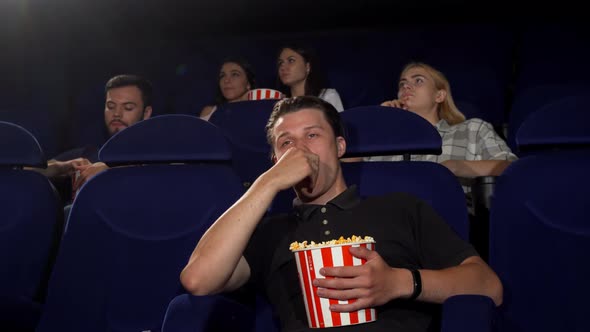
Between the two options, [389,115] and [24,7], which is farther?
[24,7]

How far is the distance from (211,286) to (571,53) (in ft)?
8.24

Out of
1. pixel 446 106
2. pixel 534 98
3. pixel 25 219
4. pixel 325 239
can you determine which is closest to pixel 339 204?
pixel 325 239

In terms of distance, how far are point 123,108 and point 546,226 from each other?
1.64 meters

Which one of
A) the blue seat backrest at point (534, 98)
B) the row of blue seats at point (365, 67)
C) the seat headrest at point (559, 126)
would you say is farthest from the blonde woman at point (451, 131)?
the seat headrest at point (559, 126)

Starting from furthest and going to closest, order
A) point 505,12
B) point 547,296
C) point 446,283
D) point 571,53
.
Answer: point 505,12, point 571,53, point 547,296, point 446,283

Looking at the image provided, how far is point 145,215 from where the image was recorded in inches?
62.4

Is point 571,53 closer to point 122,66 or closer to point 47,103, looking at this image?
point 122,66

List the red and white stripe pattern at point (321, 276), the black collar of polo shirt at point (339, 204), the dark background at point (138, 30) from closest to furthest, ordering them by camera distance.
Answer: the red and white stripe pattern at point (321, 276), the black collar of polo shirt at point (339, 204), the dark background at point (138, 30)

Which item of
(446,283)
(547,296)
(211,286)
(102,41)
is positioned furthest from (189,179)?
(102,41)

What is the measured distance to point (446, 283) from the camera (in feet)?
3.95

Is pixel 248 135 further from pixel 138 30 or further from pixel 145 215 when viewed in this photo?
pixel 138 30

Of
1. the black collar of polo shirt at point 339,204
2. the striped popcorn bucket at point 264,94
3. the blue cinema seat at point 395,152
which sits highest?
the striped popcorn bucket at point 264,94

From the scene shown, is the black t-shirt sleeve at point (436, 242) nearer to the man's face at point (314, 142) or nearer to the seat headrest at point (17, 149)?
the man's face at point (314, 142)

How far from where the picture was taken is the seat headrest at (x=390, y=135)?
1.59 metres
